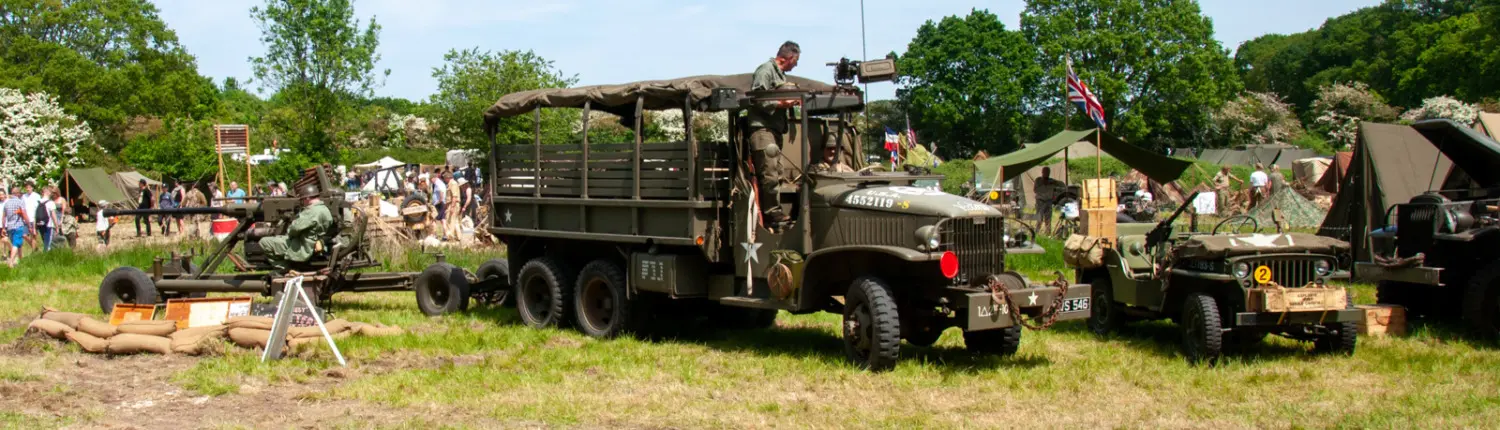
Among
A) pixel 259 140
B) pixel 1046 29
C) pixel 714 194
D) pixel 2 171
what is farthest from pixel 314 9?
pixel 714 194

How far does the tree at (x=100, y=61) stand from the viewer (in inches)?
2132

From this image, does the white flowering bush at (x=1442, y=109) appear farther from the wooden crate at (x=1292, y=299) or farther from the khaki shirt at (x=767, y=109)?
the khaki shirt at (x=767, y=109)

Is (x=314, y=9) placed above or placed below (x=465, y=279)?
above

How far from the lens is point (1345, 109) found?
192ft

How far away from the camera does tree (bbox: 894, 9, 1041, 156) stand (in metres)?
63.7

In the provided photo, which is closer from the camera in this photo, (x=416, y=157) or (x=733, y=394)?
(x=733, y=394)

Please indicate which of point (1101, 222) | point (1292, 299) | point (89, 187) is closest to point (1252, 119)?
point (89, 187)

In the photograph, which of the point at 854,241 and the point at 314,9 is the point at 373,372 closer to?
the point at 854,241

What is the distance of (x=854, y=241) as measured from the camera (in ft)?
32.7

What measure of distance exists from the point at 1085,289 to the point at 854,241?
1758mm

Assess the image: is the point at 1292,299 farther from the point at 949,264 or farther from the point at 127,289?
the point at 127,289

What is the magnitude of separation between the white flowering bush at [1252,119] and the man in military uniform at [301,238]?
173 ft

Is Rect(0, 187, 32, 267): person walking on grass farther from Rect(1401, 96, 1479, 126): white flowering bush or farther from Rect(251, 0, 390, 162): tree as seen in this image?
Rect(1401, 96, 1479, 126): white flowering bush

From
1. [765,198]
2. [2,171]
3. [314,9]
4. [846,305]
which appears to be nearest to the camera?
[846,305]
